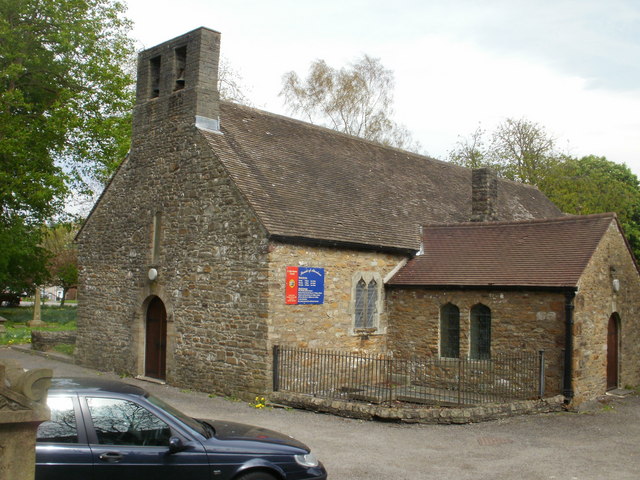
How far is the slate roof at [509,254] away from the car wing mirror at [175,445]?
11113mm

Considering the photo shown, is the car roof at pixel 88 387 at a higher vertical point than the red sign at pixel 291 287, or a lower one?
lower

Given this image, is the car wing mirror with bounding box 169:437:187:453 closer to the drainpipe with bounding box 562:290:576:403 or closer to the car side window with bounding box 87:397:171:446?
the car side window with bounding box 87:397:171:446

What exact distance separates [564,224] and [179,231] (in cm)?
1056

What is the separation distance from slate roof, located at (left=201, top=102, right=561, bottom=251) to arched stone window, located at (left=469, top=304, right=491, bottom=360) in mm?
2972

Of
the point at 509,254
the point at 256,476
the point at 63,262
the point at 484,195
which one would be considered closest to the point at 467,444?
the point at 256,476

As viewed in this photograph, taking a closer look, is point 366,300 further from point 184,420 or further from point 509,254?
point 184,420

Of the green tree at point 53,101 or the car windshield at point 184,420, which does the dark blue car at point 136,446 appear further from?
the green tree at point 53,101

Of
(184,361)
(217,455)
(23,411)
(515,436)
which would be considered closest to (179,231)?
(184,361)

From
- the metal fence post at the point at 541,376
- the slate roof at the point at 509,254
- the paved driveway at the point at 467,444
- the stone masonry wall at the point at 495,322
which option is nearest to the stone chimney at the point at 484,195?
the slate roof at the point at 509,254

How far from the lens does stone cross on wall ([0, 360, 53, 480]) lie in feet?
13.8

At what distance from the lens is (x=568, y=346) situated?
601 inches

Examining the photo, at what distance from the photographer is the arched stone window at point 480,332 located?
17.1 meters

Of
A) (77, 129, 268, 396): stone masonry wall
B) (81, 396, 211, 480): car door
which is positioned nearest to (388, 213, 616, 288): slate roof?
(77, 129, 268, 396): stone masonry wall

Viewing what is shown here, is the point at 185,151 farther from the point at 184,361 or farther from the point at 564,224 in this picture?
the point at 564,224
